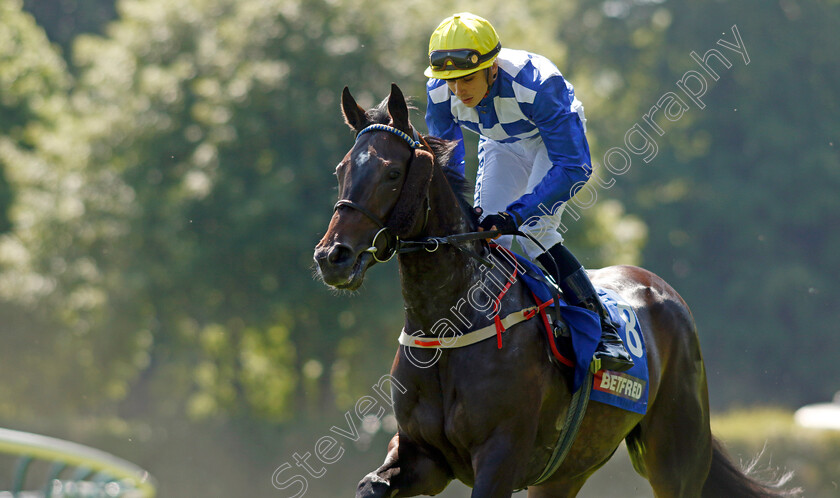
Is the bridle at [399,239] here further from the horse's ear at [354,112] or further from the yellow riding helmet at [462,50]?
the yellow riding helmet at [462,50]

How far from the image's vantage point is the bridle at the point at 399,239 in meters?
3.91

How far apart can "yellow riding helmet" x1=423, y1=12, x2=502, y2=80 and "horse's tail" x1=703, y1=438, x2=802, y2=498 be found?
274 centimetres

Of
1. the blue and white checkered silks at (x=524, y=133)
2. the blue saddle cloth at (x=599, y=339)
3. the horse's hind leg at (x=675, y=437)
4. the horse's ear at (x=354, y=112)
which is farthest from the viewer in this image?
the horse's hind leg at (x=675, y=437)

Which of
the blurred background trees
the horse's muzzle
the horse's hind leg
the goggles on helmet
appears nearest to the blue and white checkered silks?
the goggles on helmet

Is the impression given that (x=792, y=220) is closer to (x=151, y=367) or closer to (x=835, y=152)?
(x=835, y=152)

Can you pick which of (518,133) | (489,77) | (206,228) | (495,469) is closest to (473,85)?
(489,77)

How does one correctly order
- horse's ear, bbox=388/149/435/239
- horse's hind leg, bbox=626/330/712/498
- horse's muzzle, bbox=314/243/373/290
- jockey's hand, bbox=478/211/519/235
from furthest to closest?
horse's hind leg, bbox=626/330/712/498 < jockey's hand, bbox=478/211/519/235 < horse's ear, bbox=388/149/435/239 < horse's muzzle, bbox=314/243/373/290

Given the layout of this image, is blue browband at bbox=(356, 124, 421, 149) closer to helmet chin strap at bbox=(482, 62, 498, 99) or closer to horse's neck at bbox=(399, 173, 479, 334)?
horse's neck at bbox=(399, 173, 479, 334)

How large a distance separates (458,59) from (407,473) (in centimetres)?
178

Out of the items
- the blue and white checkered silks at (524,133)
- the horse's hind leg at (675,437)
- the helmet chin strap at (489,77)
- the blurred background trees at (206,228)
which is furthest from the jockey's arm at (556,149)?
the blurred background trees at (206,228)

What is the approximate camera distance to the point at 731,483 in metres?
5.77

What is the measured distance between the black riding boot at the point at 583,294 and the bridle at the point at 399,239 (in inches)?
21.7

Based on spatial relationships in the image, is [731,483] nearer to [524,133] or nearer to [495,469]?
[495,469]

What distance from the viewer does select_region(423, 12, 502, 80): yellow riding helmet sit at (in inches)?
173
